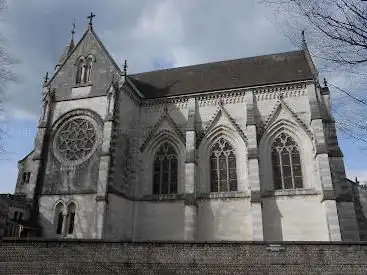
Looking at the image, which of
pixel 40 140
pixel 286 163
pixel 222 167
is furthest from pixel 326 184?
pixel 40 140

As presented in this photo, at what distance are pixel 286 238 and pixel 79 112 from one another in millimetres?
14844

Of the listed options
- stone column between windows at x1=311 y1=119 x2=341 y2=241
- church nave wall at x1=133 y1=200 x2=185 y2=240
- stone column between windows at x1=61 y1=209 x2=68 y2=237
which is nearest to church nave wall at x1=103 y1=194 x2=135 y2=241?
church nave wall at x1=133 y1=200 x2=185 y2=240

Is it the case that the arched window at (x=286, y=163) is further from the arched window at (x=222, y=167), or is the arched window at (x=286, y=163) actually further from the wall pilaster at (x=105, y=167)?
the wall pilaster at (x=105, y=167)

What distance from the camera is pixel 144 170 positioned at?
23359mm

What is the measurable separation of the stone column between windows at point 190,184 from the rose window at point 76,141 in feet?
19.2

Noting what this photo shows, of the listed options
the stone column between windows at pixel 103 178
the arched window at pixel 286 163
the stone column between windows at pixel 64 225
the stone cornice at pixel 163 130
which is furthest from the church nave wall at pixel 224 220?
the stone column between windows at pixel 64 225

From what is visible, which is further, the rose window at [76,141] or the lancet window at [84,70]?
the lancet window at [84,70]

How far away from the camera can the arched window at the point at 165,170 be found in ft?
74.8

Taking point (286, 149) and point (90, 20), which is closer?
point (286, 149)

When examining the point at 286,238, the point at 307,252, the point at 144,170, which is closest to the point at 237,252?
the point at 307,252

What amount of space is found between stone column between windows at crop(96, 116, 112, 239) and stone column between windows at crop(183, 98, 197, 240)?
15.2ft

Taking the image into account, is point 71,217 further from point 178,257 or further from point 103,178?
point 178,257

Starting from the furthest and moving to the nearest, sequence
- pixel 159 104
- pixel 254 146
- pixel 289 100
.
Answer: pixel 159 104
pixel 289 100
pixel 254 146

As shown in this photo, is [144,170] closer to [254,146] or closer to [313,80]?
[254,146]
